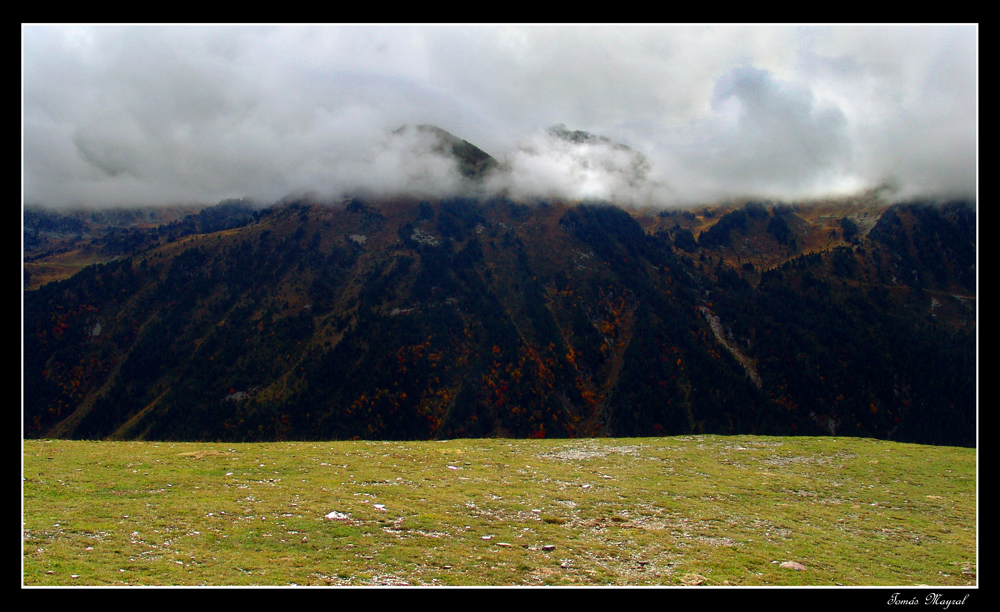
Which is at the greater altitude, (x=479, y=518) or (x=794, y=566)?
(x=479, y=518)

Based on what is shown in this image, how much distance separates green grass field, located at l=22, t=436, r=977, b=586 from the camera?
1762cm

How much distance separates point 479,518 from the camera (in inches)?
918

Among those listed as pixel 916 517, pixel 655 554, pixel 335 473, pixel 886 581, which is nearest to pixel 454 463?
pixel 335 473

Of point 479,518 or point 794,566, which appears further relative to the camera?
point 479,518

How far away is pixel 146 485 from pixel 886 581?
113 ft

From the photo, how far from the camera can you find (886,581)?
61.6 feet

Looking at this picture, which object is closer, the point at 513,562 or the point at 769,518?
the point at 513,562

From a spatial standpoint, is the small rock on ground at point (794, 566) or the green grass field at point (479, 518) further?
the small rock on ground at point (794, 566)

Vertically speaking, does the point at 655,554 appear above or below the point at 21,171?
below

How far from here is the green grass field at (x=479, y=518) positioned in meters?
17.6

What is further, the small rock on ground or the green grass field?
the small rock on ground
